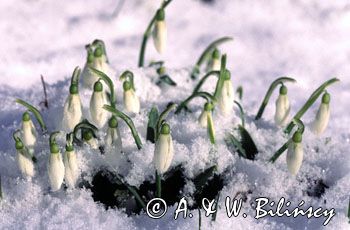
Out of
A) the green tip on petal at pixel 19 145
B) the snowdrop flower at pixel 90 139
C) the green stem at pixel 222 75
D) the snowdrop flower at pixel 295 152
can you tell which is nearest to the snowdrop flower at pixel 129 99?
the snowdrop flower at pixel 90 139

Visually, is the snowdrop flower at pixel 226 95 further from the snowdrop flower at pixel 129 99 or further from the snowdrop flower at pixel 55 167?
the snowdrop flower at pixel 55 167

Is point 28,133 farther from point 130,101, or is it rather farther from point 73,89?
point 130,101

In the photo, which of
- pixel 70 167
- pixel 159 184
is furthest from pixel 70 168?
pixel 159 184

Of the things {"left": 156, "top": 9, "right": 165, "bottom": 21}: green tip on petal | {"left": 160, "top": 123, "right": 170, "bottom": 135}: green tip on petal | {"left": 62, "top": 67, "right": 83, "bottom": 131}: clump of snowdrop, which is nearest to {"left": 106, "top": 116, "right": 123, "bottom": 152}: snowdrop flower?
{"left": 62, "top": 67, "right": 83, "bottom": 131}: clump of snowdrop

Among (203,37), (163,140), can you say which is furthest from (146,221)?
(203,37)

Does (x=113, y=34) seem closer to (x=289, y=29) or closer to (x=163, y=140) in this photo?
(x=289, y=29)

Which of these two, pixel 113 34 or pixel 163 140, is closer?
pixel 163 140
